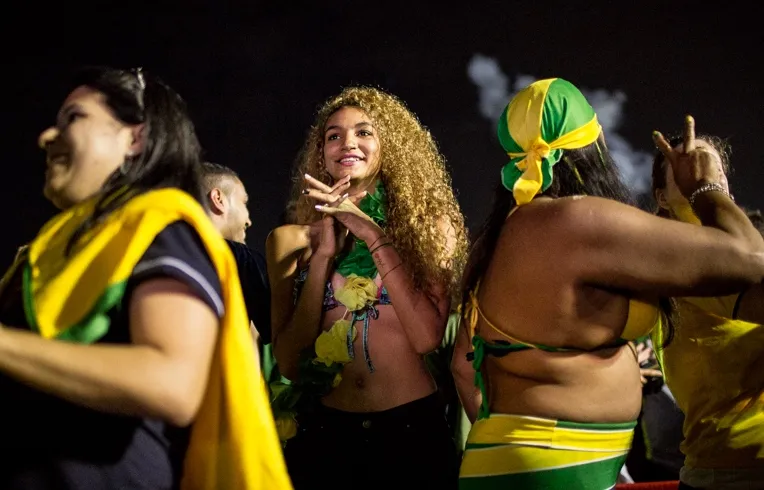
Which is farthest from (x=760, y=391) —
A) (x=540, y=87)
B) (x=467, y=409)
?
(x=540, y=87)

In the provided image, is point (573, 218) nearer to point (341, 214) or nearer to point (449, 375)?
point (341, 214)

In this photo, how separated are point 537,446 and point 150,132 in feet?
3.13

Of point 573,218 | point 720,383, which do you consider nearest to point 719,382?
point 720,383

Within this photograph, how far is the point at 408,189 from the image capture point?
2404 mm

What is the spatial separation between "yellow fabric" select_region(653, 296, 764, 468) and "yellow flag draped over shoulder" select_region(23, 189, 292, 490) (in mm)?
1359

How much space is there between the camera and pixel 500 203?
1.71m

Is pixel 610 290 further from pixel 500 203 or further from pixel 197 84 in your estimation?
pixel 197 84

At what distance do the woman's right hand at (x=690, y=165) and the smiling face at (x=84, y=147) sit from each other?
4.47ft

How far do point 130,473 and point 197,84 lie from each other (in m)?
3.73

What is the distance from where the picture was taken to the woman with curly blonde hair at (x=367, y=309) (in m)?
1.98

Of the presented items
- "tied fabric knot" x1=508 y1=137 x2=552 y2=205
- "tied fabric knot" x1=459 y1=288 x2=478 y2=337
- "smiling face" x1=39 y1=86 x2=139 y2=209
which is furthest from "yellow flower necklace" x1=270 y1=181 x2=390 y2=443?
"smiling face" x1=39 y1=86 x2=139 y2=209

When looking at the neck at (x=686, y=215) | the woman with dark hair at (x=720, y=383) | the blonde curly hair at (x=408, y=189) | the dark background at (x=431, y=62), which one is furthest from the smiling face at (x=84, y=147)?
the dark background at (x=431, y=62)

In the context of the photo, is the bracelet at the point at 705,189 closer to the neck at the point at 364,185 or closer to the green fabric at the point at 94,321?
the neck at the point at 364,185

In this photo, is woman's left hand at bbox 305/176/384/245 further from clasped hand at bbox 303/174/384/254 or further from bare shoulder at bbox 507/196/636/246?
bare shoulder at bbox 507/196/636/246
